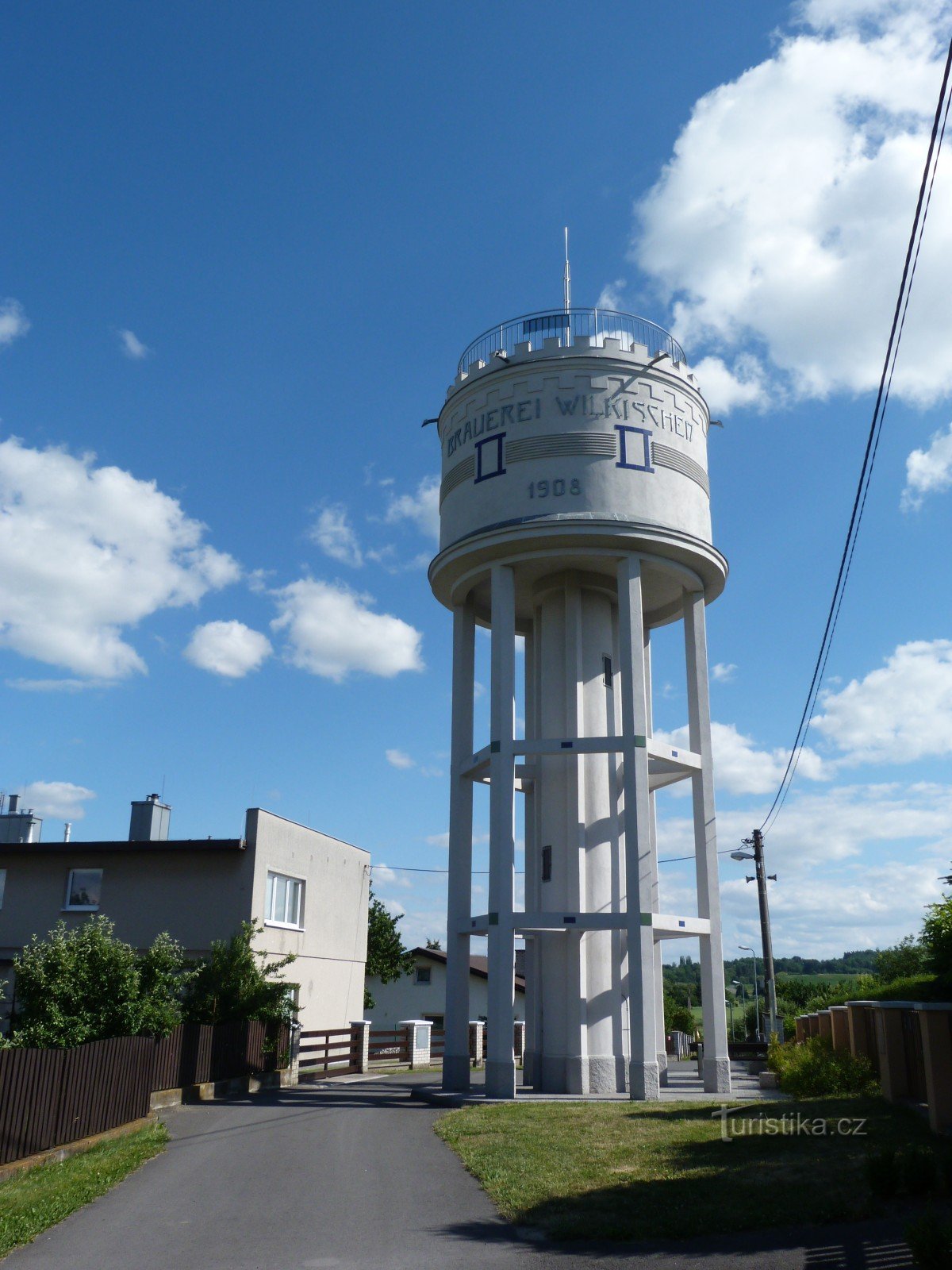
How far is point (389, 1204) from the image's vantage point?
10.4 metres

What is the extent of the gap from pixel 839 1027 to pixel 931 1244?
1594 cm

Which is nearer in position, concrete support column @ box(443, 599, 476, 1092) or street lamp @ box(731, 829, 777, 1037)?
concrete support column @ box(443, 599, 476, 1092)

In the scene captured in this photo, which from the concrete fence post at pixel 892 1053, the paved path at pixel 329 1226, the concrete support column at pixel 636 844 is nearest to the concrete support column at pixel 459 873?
the concrete support column at pixel 636 844

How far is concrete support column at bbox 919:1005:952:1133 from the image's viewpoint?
12.1 meters

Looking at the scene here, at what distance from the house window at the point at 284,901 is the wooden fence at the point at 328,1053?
2628 mm

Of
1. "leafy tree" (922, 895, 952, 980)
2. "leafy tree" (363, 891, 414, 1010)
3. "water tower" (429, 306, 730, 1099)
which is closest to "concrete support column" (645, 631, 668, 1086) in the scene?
"water tower" (429, 306, 730, 1099)

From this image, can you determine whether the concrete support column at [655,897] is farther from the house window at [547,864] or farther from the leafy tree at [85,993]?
the leafy tree at [85,993]

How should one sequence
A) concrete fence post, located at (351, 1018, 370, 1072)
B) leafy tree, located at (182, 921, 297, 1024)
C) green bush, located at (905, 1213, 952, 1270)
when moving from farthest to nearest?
concrete fence post, located at (351, 1018, 370, 1072) → leafy tree, located at (182, 921, 297, 1024) → green bush, located at (905, 1213, 952, 1270)

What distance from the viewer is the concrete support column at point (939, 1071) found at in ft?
39.7

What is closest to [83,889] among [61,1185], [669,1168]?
[61,1185]

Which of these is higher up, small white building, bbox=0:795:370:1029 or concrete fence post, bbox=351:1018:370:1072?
small white building, bbox=0:795:370:1029

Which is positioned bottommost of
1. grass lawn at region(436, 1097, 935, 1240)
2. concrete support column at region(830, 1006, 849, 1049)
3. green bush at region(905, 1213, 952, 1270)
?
grass lawn at region(436, 1097, 935, 1240)

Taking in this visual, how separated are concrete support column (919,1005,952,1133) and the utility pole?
19970 millimetres

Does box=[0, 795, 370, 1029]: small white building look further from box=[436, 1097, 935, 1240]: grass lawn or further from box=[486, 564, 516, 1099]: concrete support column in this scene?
box=[436, 1097, 935, 1240]: grass lawn
